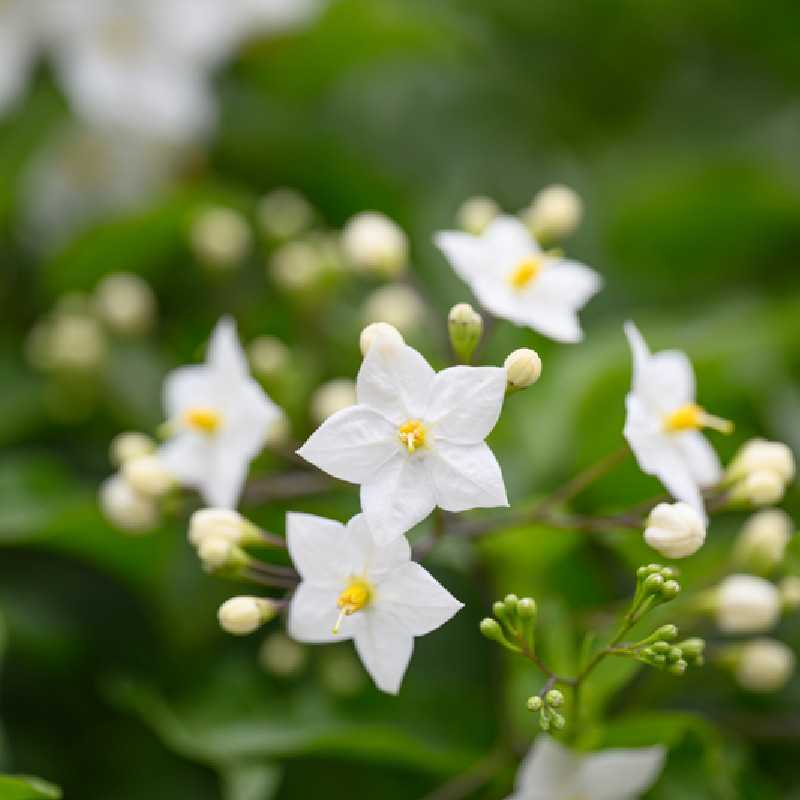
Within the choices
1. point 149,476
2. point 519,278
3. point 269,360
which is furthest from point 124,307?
point 519,278

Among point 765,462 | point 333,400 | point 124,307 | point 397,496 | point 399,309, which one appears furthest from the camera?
point 124,307

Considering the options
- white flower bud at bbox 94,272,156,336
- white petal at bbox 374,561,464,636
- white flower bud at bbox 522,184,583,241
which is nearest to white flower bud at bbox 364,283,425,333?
white flower bud at bbox 522,184,583,241

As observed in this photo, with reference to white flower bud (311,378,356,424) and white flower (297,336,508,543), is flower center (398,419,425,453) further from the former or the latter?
white flower bud (311,378,356,424)

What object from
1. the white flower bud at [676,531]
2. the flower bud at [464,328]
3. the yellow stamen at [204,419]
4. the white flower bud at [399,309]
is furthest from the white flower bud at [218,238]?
the white flower bud at [676,531]

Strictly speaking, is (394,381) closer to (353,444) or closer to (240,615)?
(353,444)

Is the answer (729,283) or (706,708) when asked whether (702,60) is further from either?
(706,708)

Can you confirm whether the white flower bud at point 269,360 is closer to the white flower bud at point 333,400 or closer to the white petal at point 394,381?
the white flower bud at point 333,400
